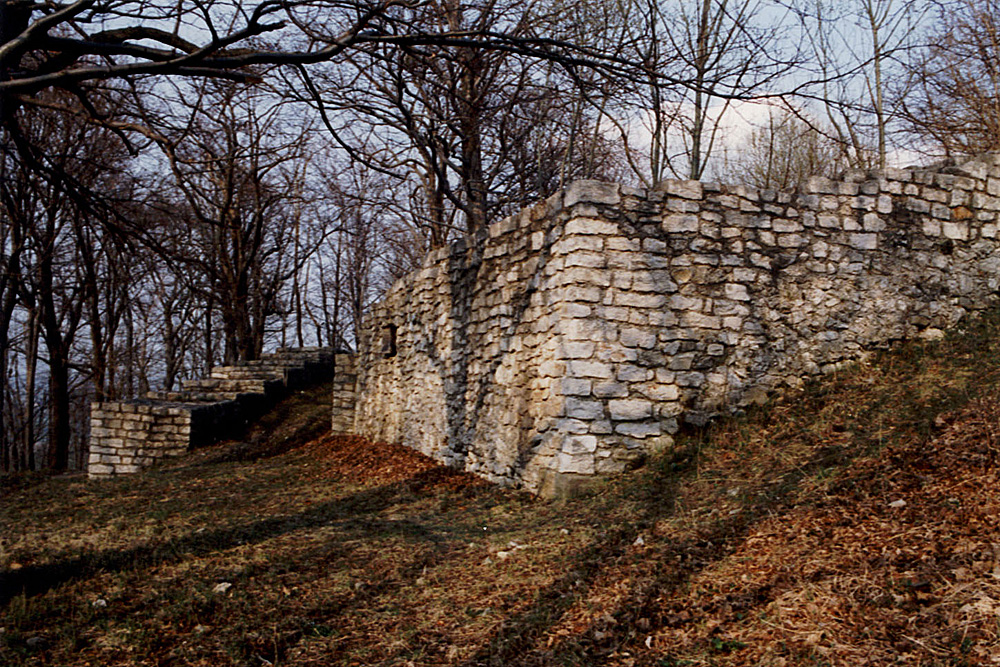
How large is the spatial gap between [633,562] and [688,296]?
10.4 ft

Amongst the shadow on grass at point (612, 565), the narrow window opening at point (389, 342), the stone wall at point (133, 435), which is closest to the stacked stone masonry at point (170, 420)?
the stone wall at point (133, 435)

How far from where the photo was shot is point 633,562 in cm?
450

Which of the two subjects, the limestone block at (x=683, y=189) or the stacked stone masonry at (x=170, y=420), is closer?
the limestone block at (x=683, y=189)

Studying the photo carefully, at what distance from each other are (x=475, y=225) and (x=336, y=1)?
9.47m

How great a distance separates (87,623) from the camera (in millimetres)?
4195

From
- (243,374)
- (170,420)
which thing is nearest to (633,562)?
(170,420)

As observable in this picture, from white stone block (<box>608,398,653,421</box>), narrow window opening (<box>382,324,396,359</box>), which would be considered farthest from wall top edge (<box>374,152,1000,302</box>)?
narrow window opening (<box>382,324,396,359</box>)

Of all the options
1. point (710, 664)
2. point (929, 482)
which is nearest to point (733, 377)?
point (929, 482)

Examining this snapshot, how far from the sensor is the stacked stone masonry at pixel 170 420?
13070 millimetres

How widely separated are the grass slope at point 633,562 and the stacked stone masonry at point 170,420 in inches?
222

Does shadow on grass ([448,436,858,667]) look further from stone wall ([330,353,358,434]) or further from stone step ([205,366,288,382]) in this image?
stone step ([205,366,288,382])

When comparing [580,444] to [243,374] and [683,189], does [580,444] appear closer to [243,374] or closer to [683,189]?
[683,189]

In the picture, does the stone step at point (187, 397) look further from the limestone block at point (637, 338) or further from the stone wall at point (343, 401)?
the limestone block at point (637, 338)

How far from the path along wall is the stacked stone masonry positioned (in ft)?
24.6
